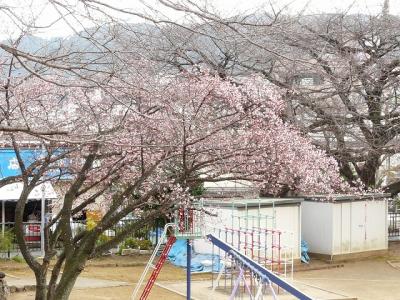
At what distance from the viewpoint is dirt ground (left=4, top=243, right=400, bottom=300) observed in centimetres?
1491

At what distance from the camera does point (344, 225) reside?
20.7 m

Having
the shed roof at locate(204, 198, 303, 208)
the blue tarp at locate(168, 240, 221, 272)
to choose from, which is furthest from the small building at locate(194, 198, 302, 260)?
the blue tarp at locate(168, 240, 221, 272)

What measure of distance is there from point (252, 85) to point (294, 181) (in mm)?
2018

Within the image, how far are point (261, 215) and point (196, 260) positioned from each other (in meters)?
2.23

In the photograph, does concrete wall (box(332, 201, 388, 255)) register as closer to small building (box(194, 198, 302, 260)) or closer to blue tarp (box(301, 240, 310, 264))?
blue tarp (box(301, 240, 310, 264))

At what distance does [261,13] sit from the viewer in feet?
42.2

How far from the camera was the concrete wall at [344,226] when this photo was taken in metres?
20.4

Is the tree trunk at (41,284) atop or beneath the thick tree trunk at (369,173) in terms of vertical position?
beneath

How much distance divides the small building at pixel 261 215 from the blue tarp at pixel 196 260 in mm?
340

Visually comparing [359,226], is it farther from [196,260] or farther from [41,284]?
[41,284]

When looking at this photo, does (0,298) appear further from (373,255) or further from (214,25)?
(373,255)

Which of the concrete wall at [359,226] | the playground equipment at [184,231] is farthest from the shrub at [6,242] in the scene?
the concrete wall at [359,226]

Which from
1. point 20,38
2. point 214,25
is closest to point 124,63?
point 214,25

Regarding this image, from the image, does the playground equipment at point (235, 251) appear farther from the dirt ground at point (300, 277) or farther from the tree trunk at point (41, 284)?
the tree trunk at point (41, 284)
